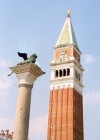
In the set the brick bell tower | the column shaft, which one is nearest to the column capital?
the column shaft

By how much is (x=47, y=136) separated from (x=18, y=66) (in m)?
32.9

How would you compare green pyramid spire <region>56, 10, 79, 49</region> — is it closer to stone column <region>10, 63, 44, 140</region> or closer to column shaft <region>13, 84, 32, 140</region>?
stone column <region>10, 63, 44, 140</region>

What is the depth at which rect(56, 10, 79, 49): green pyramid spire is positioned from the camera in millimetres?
47000

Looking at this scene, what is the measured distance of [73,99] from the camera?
42531mm

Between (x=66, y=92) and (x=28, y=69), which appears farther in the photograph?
(x=66, y=92)

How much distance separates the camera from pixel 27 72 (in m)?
9.89

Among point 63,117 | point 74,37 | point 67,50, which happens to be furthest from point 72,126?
point 74,37

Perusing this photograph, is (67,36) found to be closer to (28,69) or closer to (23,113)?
(28,69)

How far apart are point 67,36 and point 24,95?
38647 millimetres

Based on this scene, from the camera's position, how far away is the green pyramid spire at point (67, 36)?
47000mm

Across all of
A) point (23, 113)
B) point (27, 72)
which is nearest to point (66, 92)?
point (27, 72)

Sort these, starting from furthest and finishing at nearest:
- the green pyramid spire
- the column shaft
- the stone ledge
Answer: the green pyramid spire
the stone ledge
the column shaft

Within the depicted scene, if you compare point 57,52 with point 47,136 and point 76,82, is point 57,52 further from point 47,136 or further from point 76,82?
point 47,136

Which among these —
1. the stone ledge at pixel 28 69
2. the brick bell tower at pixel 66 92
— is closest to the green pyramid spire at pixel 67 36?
the brick bell tower at pixel 66 92
